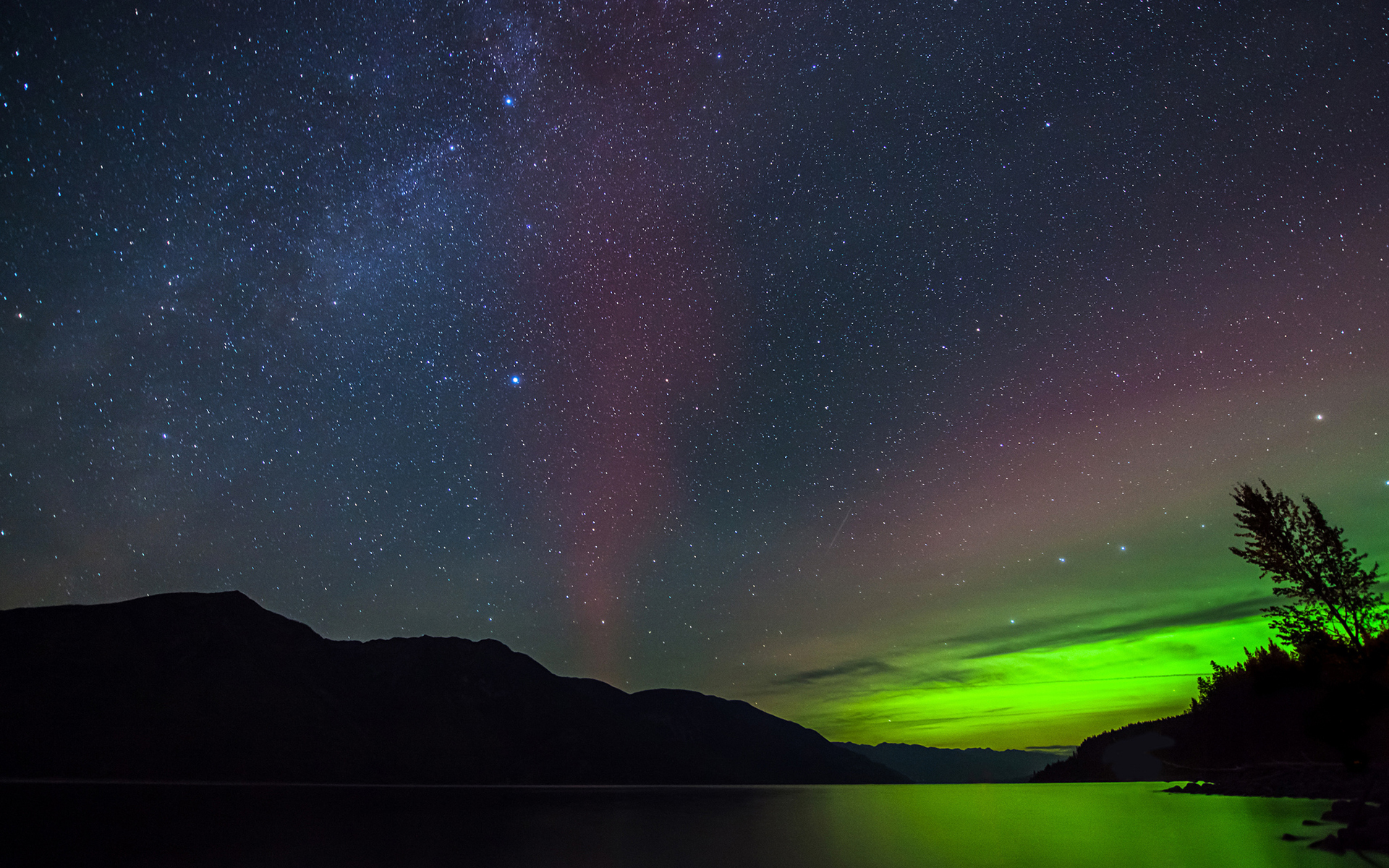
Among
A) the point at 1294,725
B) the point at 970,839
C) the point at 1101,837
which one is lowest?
the point at 970,839

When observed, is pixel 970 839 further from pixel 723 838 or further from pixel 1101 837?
pixel 723 838

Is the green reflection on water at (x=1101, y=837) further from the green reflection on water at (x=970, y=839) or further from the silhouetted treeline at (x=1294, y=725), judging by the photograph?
the silhouetted treeline at (x=1294, y=725)

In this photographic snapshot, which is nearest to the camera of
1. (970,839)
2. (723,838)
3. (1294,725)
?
(970,839)

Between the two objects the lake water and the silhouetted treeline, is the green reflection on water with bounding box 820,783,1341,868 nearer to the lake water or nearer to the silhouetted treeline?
the lake water

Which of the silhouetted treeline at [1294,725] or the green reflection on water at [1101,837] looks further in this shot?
the silhouetted treeline at [1294,725]

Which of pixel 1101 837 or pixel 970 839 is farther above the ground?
pixel 1101 837

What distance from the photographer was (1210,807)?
1153 inches

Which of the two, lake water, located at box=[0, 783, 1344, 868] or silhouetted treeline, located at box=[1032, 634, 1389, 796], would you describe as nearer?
lake water, located at box=[0, 783, 1344, 868]

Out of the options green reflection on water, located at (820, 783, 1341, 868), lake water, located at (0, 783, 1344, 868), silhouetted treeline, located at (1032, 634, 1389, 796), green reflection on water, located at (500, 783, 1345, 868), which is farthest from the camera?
silhouetted treeline, located at (1032, 634, 1389, 796)

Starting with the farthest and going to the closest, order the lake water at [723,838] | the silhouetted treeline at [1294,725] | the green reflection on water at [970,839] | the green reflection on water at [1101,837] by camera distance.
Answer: the silhouetted treeline at [1294,725] < the lake water at [723,838] < the green reflection on water at [970,839] < the green reflection on water at [1101,837]

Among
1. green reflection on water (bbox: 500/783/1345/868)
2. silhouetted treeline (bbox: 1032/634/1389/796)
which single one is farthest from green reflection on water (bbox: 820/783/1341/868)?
silhouetted treeline (bbox: 1032/634/1389/796)

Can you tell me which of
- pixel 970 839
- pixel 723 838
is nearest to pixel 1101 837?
pixel 970 839

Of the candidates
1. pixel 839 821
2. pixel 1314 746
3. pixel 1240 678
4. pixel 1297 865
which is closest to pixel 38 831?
pixel 839 821

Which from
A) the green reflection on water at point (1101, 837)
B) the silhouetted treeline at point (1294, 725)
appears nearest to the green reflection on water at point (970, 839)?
the green reflection on water at point (1101, 837)
